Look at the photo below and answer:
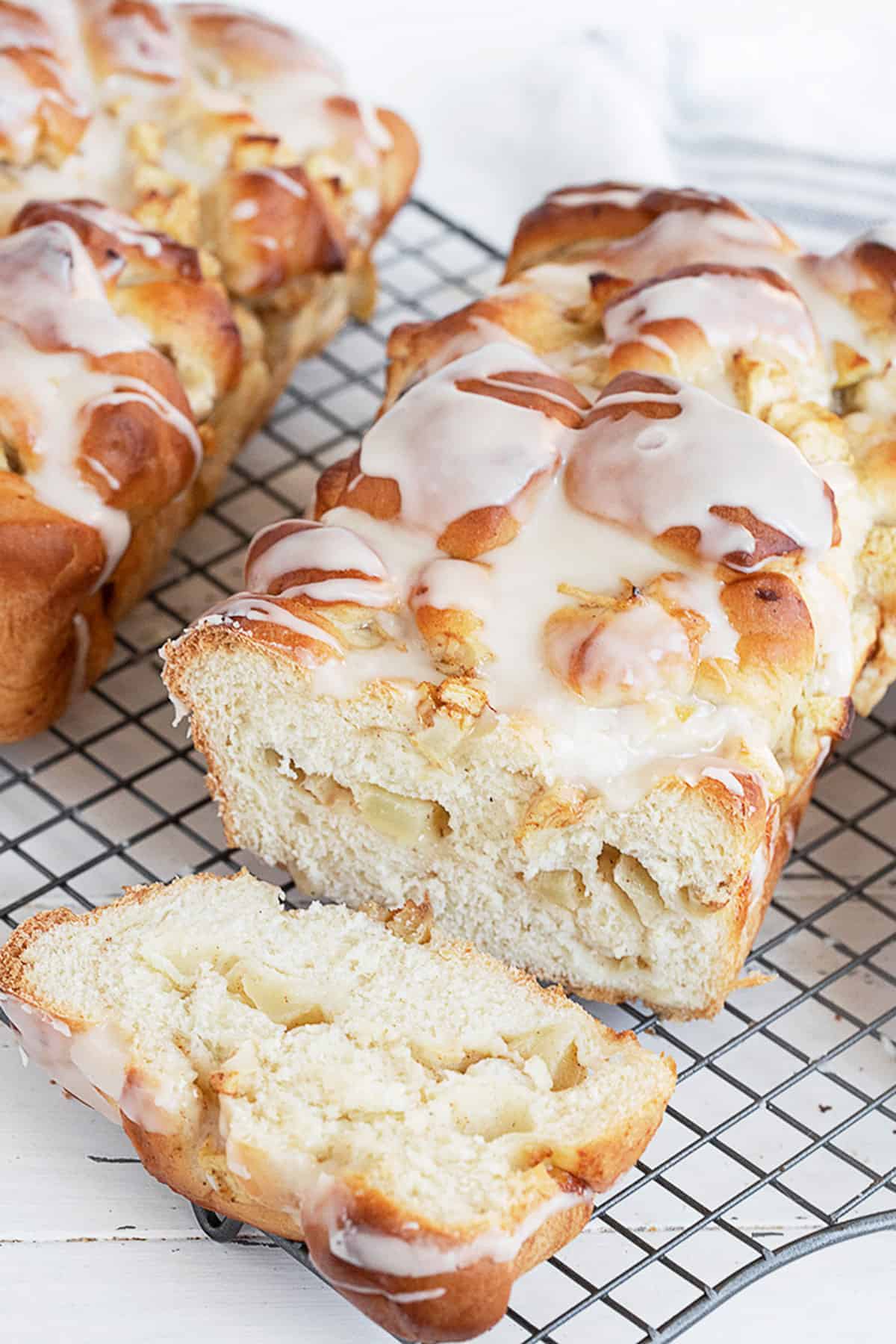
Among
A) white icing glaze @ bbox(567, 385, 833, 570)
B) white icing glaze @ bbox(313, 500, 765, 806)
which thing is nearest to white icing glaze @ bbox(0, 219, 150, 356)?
white icing glaze @ bbox(313, 500, 765, 806)

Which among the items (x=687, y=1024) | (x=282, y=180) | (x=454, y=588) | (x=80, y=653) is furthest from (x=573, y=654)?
(x=282, y=180)

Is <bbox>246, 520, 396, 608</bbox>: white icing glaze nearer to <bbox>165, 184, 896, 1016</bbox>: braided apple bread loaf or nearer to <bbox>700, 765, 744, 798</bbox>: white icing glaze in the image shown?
<bbox>165, 184, 896, 1016</bbox>: braided apple bread loaf

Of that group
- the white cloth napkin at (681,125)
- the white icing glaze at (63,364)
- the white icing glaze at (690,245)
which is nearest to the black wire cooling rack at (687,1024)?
the white icing glaze at (63,364)

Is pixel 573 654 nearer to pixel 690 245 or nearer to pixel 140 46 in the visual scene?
pixel 690 245

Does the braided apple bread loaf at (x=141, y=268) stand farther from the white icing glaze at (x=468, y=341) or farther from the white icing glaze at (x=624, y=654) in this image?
the white icing glaze at (x=624, y=654)

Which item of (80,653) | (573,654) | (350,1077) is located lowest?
(80,653)

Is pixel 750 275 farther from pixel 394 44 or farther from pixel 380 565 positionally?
pixel 394 44

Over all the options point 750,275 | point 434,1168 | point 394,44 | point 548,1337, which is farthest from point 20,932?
point 394,44
